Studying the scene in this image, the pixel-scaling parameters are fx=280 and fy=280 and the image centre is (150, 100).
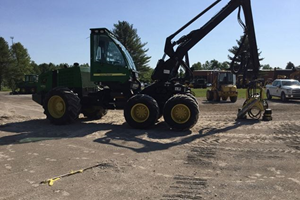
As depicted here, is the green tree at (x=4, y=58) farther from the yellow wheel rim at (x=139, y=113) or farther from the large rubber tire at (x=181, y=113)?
the large rubber tire at (x=181, y=113)

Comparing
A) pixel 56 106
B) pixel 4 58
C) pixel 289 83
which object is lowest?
pixel 56 106

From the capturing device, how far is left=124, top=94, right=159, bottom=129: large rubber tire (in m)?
8.77

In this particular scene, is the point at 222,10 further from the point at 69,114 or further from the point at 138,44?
the point at 138,44

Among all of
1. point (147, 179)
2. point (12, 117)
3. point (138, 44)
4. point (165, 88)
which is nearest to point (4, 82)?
point (138, 44)

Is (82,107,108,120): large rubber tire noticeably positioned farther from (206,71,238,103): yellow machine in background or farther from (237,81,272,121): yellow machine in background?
(206,71,238,103): yellow machine in background

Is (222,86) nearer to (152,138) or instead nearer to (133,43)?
(152,138)

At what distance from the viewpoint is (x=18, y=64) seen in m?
60.9

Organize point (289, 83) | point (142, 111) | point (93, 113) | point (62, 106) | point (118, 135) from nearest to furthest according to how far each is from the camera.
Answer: point (118, 135)
point (142, 111)
point (62, 106)
point (93, 113)
point (289, 83)

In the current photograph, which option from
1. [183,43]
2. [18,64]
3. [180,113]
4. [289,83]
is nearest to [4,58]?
[18,64]

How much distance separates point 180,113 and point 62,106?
429cm

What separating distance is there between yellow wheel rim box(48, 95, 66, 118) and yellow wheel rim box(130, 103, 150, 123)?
108 inches

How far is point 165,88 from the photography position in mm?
10023

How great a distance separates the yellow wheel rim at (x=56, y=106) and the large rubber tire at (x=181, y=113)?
3.85 m

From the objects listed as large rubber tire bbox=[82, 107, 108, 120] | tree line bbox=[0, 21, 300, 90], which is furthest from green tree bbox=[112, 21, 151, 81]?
large rubber tire bbox=[82, 107, 108, 120]
